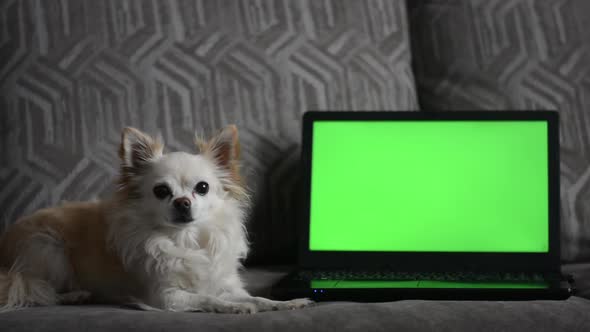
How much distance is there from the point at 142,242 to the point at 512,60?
1.14 metres

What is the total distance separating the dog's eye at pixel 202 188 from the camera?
1.29 meters

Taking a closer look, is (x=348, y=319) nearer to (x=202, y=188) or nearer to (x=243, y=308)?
(x=243, y=308)

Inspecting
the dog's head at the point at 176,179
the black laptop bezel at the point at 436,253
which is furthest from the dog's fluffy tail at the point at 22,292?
the black laptop bezel at the point at 436,253

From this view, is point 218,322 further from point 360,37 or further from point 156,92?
point 360,37

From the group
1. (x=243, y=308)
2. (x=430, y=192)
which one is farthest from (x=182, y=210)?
(x=430, y=192)

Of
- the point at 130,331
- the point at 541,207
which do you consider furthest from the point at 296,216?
the point at 130,331

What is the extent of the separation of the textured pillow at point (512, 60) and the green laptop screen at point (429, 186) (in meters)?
0.21

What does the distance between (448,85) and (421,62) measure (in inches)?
4.7

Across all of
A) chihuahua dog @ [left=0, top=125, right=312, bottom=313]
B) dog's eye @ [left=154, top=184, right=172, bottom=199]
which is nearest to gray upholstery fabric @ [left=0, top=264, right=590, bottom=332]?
chihuahua dog @ [left=0, top=125, right=312, bottom=313]

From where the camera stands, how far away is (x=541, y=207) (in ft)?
4.97

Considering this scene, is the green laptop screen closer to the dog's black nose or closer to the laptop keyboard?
the laptop keyboard

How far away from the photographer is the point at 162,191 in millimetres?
1274

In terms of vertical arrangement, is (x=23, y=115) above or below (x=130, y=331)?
above

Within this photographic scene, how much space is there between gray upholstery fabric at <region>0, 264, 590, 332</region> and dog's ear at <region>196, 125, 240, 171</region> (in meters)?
0.40
